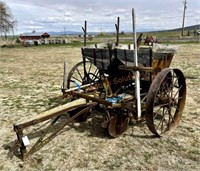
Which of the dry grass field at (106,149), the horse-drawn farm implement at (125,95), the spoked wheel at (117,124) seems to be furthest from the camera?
the spoked wheel at (117,124)

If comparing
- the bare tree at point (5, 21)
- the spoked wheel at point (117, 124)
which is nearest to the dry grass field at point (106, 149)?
the spoked wheel at point (117, 124)

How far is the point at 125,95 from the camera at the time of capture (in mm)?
4730

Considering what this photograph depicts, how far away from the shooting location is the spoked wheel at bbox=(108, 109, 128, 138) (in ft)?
13.3

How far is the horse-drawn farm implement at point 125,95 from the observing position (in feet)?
12.2

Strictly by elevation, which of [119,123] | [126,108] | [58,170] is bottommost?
[58,170]

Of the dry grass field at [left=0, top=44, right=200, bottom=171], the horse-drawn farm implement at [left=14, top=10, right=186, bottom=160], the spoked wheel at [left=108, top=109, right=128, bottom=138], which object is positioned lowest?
the dry grass field at [left=0, top=44, right=200, bottom=171]

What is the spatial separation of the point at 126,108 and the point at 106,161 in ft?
3.16

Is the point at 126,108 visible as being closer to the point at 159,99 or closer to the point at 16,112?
the point at 159,99

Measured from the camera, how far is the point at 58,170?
3318 mm

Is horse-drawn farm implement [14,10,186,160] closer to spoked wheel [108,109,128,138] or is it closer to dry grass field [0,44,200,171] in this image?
spoked wheel [108,109,128,138]

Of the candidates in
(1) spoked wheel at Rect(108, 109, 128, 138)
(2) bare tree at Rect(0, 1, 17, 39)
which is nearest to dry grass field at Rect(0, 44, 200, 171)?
(1) spoked wheel at Rect(108, 109, 128, 138)

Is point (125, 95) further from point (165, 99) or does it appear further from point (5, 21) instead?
point (5, 21)

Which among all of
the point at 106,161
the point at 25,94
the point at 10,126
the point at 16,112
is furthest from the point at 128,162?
the point at 25,94

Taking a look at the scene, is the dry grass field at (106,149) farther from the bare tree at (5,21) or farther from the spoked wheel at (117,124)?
the bare tree at (5,21)
